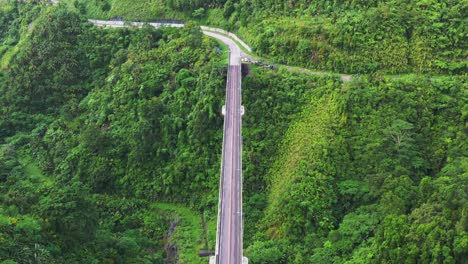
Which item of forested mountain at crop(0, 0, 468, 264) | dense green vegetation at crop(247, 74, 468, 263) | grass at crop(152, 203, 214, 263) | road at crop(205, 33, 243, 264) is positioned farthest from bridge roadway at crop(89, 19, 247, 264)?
→ grass at crop(152, 203, 214, 263)

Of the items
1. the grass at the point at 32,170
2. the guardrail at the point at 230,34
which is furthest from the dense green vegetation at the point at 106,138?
the guardrail at the point at 230,34

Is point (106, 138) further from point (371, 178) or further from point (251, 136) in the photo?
point (371, 178)

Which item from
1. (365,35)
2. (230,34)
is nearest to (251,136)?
(365,35)

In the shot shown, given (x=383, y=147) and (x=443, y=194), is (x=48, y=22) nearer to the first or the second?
(x=383, y=147)

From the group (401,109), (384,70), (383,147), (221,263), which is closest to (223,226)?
(221,263)

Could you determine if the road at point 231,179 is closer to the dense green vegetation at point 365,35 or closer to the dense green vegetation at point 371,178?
the dense green vegetation at point 371,178

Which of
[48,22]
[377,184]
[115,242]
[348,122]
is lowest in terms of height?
[115,242]

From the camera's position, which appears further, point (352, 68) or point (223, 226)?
point (352, 68)
